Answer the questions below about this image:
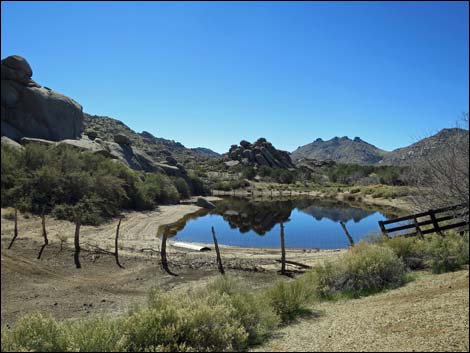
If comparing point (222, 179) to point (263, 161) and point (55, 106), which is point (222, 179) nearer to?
point (263, 161)

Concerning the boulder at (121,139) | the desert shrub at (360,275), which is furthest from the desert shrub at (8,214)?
the boulder at (121,139)

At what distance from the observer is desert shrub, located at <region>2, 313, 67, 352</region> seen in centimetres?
604

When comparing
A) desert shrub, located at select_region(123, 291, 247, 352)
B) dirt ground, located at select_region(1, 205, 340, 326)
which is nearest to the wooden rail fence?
dirt ground, located at select_region(1, 205, 340, 326)

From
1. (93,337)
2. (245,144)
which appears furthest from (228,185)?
(93,337)

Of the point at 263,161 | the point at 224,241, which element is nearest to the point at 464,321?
the point at 224,241

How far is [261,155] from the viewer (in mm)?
142375

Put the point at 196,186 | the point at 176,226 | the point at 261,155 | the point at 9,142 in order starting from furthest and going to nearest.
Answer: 1. the point at 261,155
2. the point at 196,186
3. the point at 176,226
4. the point at 9,142

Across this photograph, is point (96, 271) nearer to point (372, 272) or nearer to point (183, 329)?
point (183, 329)

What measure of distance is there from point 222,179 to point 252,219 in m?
55.4

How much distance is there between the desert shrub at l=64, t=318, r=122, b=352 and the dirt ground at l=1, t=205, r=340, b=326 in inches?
92.5

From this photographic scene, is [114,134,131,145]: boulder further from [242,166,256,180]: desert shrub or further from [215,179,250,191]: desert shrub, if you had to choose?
[242,166,256,180]: desert shrub

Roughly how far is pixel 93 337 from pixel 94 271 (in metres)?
12.3

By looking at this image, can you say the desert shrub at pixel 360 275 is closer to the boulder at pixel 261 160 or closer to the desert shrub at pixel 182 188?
the desert shrub at pixel 182 188

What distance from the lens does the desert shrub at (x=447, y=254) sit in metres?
12.7
